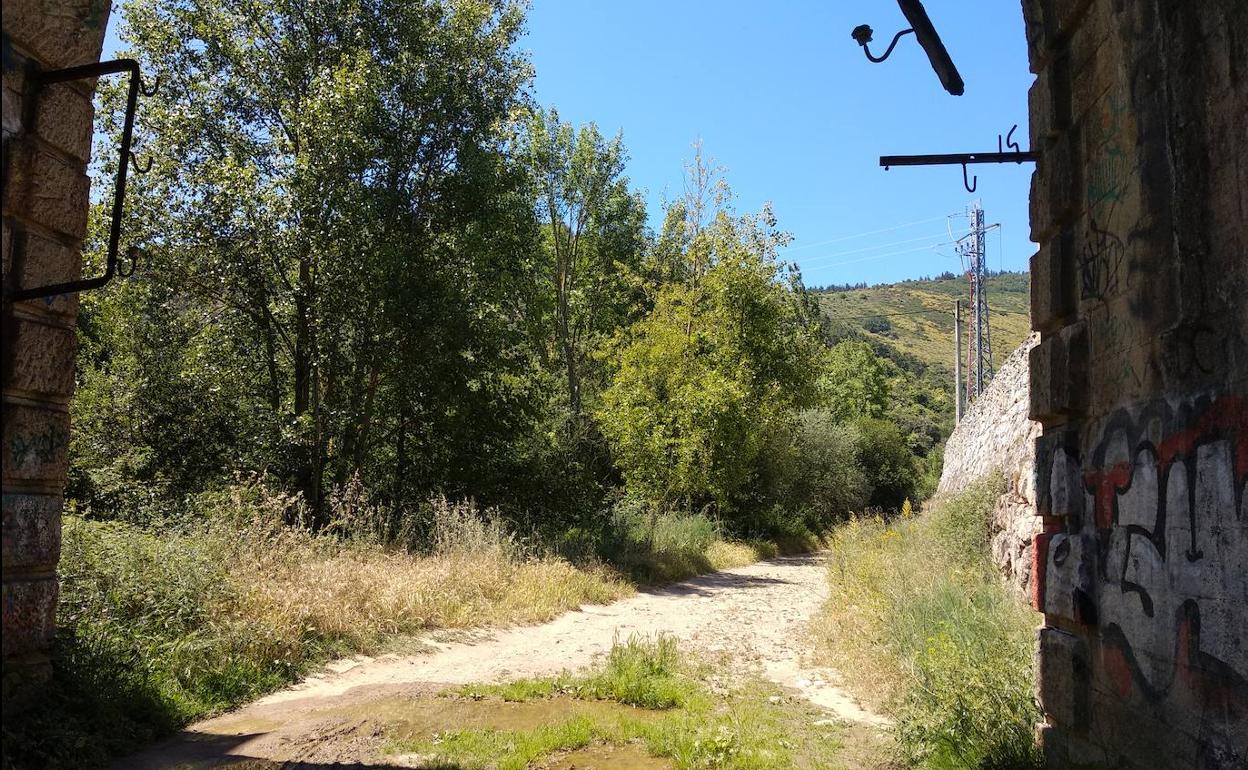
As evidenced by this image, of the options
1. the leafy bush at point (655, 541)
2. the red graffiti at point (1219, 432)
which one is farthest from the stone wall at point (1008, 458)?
the leafy bush at point (655, 541)

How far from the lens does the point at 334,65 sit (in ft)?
54.2

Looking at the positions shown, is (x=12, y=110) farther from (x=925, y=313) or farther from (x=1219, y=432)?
(x=925, y=313)

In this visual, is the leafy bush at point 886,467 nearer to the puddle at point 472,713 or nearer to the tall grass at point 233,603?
the tall grass at point 233,603

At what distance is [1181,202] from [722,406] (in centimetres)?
1732

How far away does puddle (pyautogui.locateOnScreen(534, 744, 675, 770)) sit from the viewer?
5.80 meters

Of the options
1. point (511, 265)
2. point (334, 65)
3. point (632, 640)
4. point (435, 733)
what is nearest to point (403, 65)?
point (334, 65)

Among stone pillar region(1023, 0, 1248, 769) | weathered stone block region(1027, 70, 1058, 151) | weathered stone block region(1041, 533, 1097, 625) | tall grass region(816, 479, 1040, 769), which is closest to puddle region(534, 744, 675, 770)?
tall grass region(816, 479, 1040, 769)

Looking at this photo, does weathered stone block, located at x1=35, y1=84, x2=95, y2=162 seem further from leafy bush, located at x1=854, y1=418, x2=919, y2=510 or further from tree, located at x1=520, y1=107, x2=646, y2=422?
leafy bush, located at x1=854, y1=418, x2=919, y2=510

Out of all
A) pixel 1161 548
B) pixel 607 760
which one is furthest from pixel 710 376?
pixel 1161 548

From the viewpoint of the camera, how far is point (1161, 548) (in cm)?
405

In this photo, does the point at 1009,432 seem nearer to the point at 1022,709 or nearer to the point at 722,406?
the point at 1022,709

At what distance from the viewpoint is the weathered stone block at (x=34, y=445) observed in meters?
5.07

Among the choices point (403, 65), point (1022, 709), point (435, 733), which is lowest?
point (435, 733)

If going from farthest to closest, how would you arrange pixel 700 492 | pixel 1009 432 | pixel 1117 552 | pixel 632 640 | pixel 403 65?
1. pixel 700 492
2. pixel 403 65
3. pixel 1009 432
4. pixel 632 640
5. pixel 1117 552
